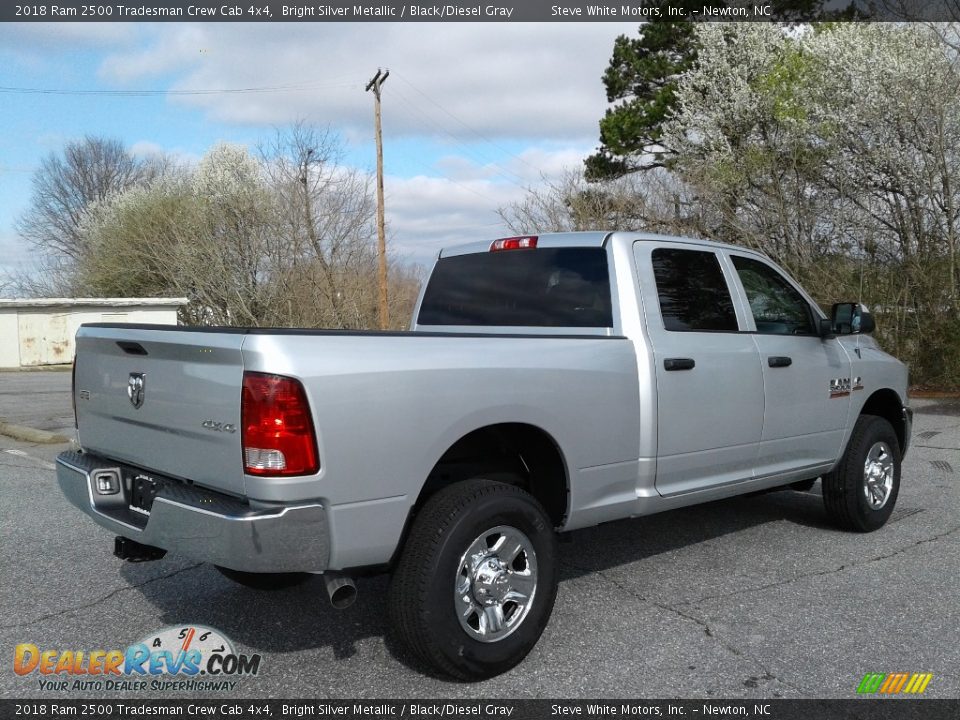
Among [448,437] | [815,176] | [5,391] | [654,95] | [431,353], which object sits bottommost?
[5,391]

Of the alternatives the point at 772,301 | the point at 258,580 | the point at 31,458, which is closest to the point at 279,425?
the point at 258,580

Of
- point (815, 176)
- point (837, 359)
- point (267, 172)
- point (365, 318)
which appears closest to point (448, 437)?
point (837, 359)

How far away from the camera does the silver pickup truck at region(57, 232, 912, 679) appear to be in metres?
3.07

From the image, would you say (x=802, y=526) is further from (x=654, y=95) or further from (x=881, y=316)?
(x=654, y=95)

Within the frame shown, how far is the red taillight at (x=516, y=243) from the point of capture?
4873 mm

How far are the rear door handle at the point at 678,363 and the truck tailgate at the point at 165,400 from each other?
7.28 ft

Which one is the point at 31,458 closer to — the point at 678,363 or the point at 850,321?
the point at 678,363

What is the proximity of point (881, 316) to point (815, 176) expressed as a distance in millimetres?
4444

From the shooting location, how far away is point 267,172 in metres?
28.8

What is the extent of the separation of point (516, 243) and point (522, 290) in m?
0.29

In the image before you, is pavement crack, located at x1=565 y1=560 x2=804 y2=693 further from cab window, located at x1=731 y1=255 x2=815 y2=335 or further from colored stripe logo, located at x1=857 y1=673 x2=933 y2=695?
cab window, located at x1=731 y1=255 x2=815 y2=335

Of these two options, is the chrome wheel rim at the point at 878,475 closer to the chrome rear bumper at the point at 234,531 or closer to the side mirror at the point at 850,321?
the side mirror at the point at 850,321

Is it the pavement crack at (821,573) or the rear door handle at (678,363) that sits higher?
the rear door handle at (678,363)

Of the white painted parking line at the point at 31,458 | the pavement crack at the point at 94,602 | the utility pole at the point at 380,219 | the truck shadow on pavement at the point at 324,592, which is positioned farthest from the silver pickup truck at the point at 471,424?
the utility pole at the point at 380,219
